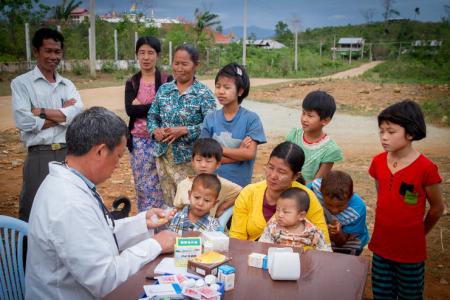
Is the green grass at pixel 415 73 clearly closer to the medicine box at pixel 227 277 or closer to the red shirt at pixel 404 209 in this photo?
the red shirt at pixel 404 209

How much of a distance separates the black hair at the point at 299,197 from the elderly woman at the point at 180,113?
1.49m

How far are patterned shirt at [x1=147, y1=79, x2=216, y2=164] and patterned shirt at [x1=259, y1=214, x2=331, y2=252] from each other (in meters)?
1.55

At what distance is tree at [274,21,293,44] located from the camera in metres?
52.1

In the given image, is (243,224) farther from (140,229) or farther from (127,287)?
(127,287)

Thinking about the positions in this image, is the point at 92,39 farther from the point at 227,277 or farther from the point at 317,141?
the point at 227,277

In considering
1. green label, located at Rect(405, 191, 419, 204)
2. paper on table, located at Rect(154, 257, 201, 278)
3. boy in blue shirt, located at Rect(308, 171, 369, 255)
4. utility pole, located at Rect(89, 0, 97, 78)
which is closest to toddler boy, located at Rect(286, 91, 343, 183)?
boy in blue shirt, located at Rect(308, 171, 369, 255)

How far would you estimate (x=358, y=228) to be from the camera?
3146mm

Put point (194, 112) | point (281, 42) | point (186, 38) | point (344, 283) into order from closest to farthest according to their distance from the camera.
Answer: point (344, 283) < point (194, 112) < point (186, 38) < point (281, 42)

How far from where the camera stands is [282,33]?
2233 inches

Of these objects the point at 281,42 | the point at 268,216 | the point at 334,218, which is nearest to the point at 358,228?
the point at 334,218

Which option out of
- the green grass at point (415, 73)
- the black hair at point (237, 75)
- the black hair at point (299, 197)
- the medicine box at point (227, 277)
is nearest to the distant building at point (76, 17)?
the green grass at point (415, 73)

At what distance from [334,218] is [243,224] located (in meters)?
0.64

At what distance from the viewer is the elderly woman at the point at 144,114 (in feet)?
14.2

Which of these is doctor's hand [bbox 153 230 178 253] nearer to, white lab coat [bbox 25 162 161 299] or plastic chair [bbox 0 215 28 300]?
white lab coat [bbox 25 162 161 299]
